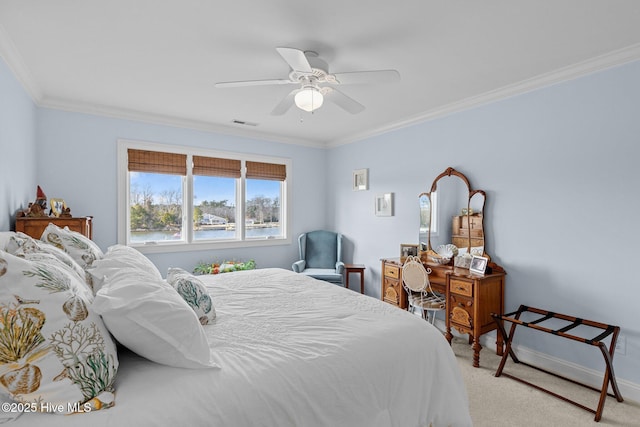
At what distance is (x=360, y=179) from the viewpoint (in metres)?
4.94

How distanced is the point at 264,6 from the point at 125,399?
6.70 ft

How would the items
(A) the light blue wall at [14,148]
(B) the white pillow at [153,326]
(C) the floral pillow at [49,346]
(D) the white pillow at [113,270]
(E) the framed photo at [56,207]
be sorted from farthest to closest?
(E) the framed photo at [56,207], (A) the light blue wall at [14,148], (D) the white pillow at [113,270], (B) the white pillow at [153,326], (C) the floral pillow at [49,346]

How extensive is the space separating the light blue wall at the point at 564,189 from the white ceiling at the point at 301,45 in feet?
0.72

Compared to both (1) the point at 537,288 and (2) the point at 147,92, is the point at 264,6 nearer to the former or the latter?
(2) the point at 147,92

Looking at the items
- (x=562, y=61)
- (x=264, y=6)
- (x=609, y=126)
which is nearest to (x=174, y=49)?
(x=264, y=6)

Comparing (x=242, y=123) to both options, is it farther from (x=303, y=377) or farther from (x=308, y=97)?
(x=303, y=377)

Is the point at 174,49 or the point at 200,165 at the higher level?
the point at 174,49

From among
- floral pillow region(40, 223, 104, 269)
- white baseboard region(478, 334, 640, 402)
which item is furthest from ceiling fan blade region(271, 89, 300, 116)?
white baseboard region(478, 334, 640, 402)

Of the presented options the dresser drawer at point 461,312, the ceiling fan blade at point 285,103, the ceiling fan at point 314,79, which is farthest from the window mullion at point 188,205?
the dresser drawer at point 461,312

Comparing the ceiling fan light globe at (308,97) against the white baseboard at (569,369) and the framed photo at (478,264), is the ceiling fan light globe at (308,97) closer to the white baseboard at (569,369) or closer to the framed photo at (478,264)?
the framed photo at (478,264)

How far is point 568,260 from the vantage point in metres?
2.77

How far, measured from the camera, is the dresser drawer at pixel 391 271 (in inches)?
149

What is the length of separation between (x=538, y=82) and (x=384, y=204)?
2.21 metres

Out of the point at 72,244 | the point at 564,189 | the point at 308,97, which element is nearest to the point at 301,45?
the point at 308,97
